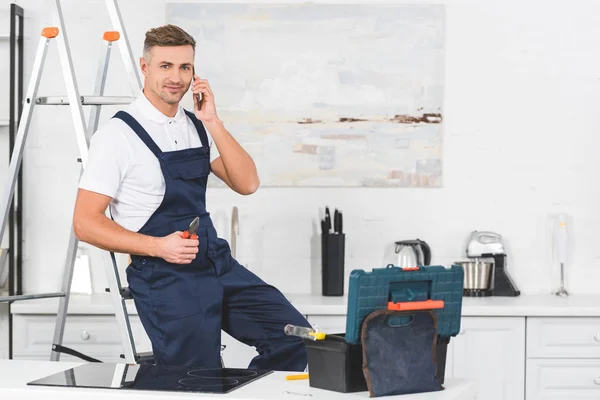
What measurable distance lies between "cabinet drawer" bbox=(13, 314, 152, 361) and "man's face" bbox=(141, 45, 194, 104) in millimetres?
1475

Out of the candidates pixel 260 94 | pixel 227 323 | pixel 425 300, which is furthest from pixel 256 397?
pixel 260 94

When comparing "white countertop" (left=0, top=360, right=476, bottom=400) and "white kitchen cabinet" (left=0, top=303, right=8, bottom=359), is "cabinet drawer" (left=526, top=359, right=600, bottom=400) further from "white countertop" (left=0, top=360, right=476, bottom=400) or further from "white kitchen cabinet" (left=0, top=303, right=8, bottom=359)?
"white kitchen cabinet" (left=0, top=303, right=8, bottom=359)

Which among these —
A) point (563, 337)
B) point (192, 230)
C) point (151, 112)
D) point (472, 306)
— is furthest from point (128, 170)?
point (563, 337)

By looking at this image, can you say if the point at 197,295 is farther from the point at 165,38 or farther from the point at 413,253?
the point at 413,253

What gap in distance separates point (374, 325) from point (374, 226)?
2498mm

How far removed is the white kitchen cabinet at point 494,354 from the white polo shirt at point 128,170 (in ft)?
5.88

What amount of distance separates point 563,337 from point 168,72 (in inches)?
90.2

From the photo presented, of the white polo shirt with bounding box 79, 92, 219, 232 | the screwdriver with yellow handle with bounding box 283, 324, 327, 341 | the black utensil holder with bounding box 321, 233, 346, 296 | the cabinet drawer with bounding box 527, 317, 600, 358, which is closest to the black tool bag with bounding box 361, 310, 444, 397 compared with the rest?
the screwdriver with yellow handle with bounding box 283, 324, 327, 341

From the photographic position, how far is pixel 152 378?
2.56 meters

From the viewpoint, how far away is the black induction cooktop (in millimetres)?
2434

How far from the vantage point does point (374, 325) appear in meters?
2.35

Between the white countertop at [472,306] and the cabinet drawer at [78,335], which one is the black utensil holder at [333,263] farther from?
the cabinet drawer at [78,335]

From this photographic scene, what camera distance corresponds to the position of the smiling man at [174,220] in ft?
9.98

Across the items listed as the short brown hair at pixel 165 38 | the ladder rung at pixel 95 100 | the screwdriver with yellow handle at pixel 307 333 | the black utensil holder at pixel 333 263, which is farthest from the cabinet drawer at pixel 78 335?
the screwdriver with yellow handle at pixel 307 333
